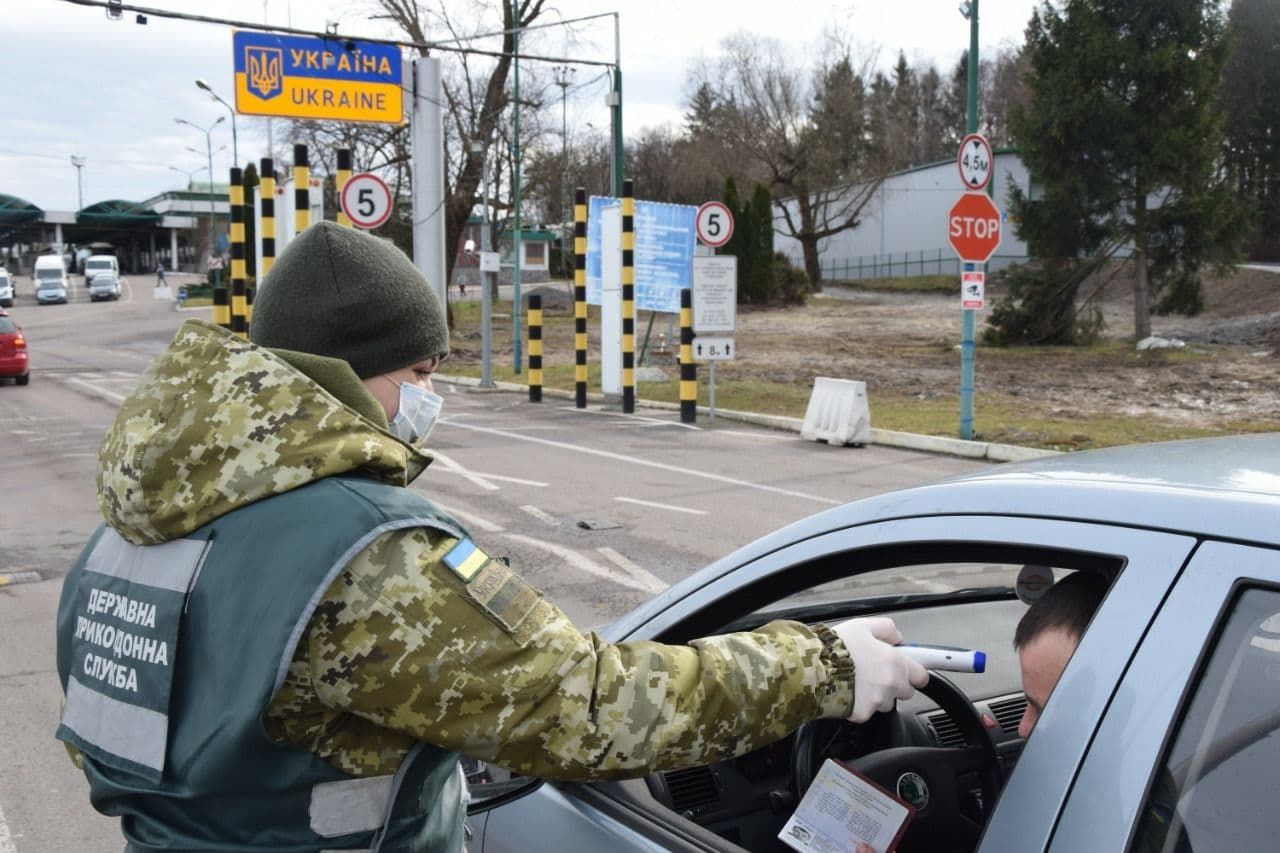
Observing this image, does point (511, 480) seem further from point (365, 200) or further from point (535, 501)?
point (365, 200)

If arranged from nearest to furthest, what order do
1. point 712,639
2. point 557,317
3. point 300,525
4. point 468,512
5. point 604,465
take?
point 300,525
point 712,639
point 468,512
point 604,465
point 557,317

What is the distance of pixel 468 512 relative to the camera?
9.42 meters

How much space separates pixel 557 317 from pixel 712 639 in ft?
131

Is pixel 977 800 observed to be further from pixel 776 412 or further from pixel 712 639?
pixel 776 412

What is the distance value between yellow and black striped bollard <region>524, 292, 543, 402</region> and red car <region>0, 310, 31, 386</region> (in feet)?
32.4

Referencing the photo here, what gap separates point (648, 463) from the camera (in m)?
12.2

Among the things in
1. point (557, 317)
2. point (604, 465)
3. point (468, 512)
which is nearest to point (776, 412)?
point (604, 465)

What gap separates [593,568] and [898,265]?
56038 mm

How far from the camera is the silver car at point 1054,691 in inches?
51.9

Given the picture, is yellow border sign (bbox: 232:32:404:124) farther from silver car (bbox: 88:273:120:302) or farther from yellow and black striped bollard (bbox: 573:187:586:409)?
silver car (bbox: 88:273:120:302)

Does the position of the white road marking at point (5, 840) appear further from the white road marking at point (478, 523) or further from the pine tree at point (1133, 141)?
the pine tree at point (1133, 141)

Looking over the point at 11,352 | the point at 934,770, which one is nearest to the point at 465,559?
the point at 934,770

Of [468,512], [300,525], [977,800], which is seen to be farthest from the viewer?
[468,512]

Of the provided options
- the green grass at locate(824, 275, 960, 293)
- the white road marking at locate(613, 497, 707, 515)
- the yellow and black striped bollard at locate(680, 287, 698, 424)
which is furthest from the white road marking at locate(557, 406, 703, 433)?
the green grass at locate(824, 275, 960, 293)
